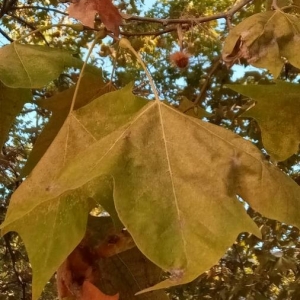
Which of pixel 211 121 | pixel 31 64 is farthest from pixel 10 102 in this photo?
pixel 211 121

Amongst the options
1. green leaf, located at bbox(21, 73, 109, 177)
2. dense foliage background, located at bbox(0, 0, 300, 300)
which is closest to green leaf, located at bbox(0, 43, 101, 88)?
green leaf, located at bbox(21, 73, 109, 177)

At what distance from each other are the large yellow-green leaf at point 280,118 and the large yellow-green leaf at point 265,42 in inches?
1.2

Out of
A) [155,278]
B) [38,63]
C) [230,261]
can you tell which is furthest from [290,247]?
[38,63]

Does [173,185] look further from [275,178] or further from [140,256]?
[140,256]

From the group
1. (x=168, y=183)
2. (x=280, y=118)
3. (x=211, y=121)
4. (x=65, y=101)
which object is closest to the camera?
(x=168, y=183)

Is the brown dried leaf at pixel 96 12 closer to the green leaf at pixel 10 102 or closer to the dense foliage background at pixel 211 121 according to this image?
the green leaf at pixel 10 102

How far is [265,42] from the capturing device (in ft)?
2.50

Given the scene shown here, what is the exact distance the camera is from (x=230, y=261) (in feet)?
7.30

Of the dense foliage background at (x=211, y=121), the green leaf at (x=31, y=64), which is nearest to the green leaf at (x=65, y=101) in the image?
the green leaf at (x=31, y=64)

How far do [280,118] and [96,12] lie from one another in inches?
11.2

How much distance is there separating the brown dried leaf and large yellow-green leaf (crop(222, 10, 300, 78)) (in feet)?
0.49

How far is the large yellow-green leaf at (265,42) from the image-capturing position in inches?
29.3

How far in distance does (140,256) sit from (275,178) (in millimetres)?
252

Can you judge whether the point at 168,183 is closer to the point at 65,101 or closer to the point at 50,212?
the point at 50,212
